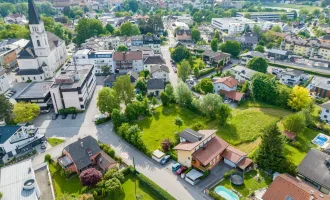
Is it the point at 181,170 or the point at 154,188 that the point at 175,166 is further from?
the point at 154,188

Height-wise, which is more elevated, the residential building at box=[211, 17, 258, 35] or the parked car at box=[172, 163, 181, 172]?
the residential building at box=[211, 17, 258, 35]

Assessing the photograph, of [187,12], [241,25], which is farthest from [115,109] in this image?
[187,12]

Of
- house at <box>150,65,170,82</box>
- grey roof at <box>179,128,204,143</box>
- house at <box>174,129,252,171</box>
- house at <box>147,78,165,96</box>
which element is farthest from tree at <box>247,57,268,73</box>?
grey roof at <box>179,128,204,143</box>

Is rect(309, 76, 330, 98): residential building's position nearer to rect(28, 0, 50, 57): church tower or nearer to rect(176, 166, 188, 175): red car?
rect(176, 166, 188, 175): red car

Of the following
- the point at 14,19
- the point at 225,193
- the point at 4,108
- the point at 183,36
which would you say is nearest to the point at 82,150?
the point at 4,108

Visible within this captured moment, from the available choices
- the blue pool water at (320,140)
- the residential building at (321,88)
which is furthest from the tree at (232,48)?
the blue pool water at (320,140)

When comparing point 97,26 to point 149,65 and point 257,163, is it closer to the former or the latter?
point 149,65

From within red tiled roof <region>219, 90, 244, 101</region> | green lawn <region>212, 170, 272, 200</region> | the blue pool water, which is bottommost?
the blue pool water
